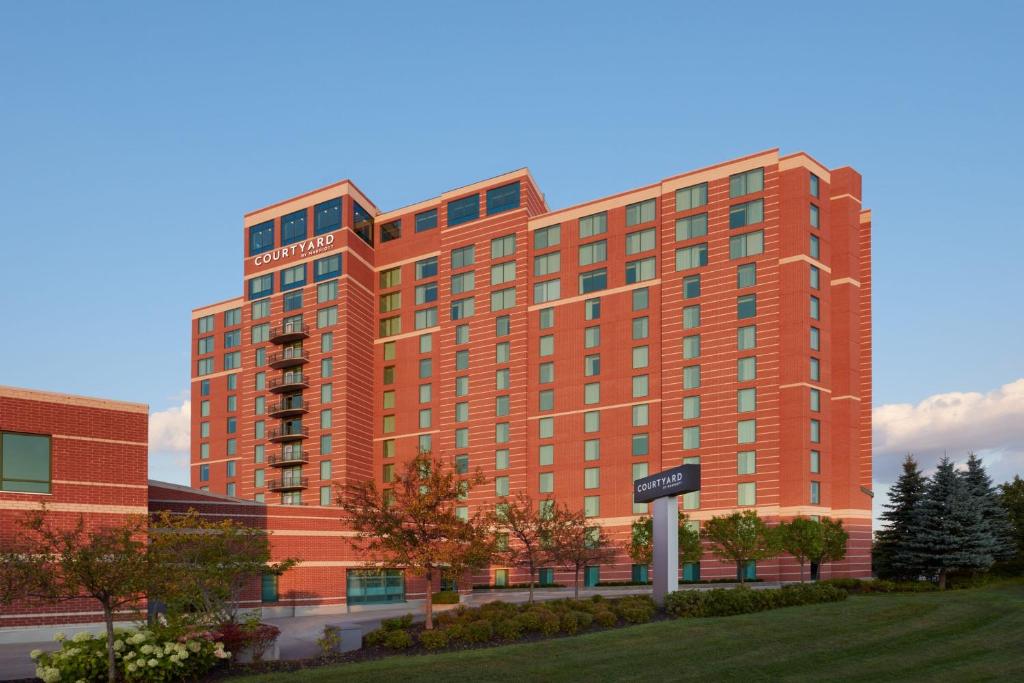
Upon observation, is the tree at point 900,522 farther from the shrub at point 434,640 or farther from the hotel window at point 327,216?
the hotel window at point 327,216

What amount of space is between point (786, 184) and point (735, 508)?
24.1 m

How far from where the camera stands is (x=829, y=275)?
243ft

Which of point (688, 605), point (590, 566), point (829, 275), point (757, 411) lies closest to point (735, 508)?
point (757, 411)

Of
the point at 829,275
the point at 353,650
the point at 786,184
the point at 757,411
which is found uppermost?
the point at 786,184

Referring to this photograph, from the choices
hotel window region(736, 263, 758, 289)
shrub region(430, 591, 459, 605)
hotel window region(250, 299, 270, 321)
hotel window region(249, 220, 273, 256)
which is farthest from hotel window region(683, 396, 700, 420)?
hotel window region(249, 220, 273, 256)

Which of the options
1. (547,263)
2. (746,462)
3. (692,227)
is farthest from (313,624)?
(547,263)

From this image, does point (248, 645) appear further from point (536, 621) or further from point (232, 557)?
point (536, 621)

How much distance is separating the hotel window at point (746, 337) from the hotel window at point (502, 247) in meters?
22.9

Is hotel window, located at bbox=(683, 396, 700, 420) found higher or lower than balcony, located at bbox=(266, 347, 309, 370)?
lower

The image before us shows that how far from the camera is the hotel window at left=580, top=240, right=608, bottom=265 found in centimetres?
8150

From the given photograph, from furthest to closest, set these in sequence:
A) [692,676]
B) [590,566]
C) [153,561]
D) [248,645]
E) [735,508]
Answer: [590,566]
[735,508]
[248,645]
[153,561]
[692,676]

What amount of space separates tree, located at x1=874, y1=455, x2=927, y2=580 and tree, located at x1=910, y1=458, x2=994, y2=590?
1.90 meters

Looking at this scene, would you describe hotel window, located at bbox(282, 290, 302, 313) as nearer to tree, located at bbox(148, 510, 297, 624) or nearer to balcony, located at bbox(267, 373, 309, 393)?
balcony, located at bbox(267, 373, 309, 393)

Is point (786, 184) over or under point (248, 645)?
over
